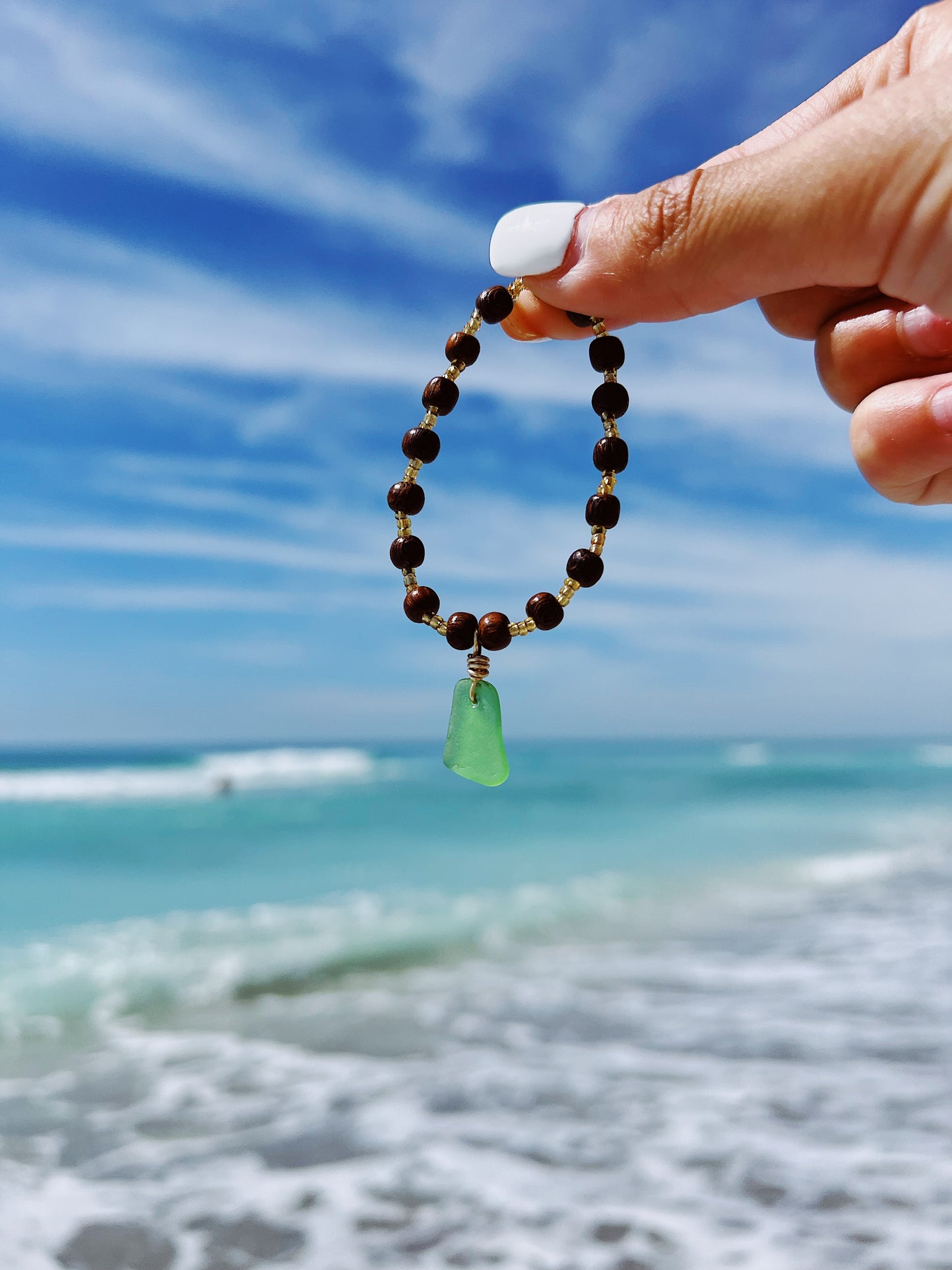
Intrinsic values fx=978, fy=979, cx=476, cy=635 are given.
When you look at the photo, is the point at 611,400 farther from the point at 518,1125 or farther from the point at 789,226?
the point at 518,1125

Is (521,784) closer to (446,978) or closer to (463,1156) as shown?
(446,978)

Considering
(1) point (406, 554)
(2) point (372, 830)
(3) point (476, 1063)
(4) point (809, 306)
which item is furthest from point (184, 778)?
(4) point (809, 306)

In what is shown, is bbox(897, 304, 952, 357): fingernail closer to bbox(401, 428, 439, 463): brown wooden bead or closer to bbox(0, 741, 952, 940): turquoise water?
bbox(401, 428, 439, 463): brown wooden bead

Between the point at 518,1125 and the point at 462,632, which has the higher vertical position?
the point at 462,632

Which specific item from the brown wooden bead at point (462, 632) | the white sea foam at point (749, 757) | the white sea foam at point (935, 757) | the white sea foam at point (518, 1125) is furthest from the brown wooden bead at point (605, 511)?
the white sea foam at point (935, 757)

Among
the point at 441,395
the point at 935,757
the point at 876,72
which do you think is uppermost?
the point at 876,72

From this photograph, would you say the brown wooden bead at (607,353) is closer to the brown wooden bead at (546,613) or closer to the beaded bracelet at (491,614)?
the beaded bracelet at (491,614)
